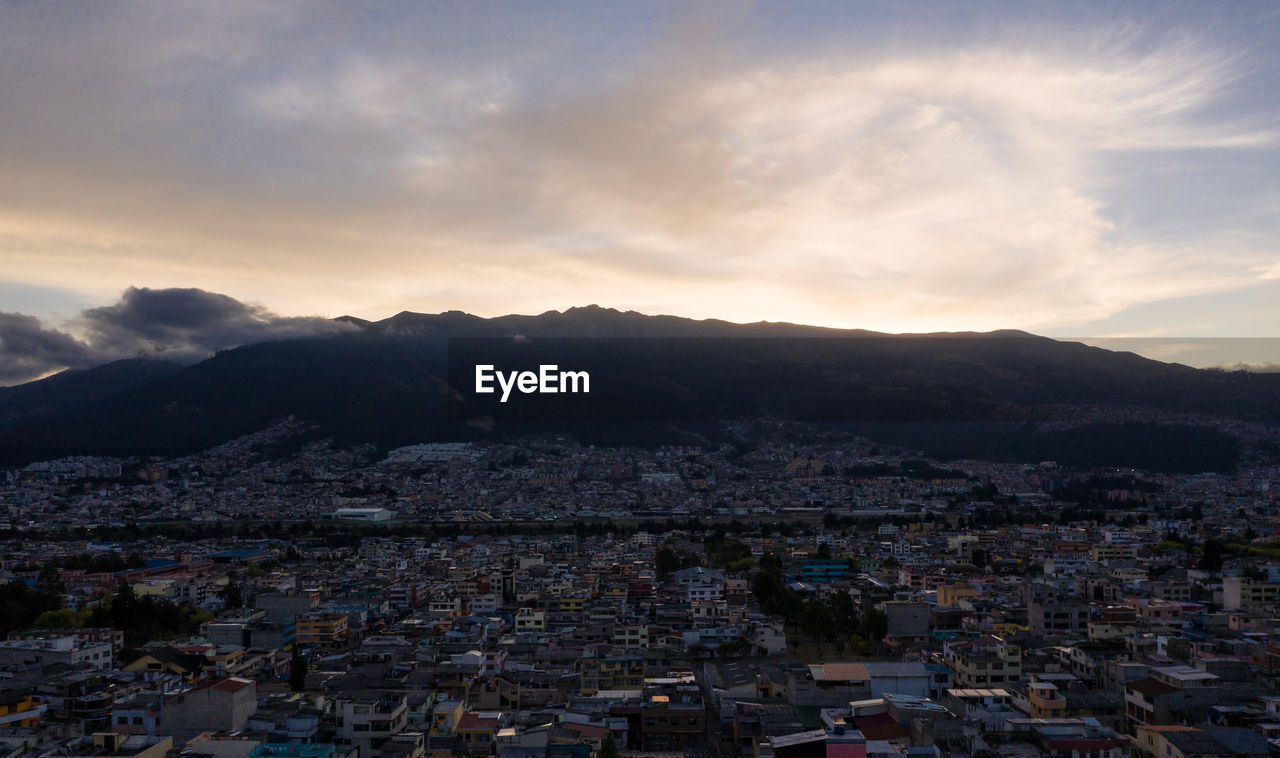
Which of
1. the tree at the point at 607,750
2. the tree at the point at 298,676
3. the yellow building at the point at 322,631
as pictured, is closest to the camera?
the tree at the point at 607,750

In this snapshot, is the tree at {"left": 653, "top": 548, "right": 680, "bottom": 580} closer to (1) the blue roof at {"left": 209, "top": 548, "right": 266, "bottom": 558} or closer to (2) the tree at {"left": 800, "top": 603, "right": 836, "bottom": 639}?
(2) the tree at {"left": 800, "top": 603, "right": 836, "bottom": 639}

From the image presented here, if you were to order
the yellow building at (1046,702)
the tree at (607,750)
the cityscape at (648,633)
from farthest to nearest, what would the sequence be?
the yellow building at (1046,702)
the cityscape at (648,633)
the tree at (607,750)

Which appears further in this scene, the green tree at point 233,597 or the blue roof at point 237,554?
the blue roof at point 237,554

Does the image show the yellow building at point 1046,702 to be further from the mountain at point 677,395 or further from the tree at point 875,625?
the mountain at point 677,395

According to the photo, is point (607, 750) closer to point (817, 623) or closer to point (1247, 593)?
point (817, 623)

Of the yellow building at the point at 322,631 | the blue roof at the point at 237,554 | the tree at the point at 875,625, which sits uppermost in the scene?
the tree at the point at 875,625

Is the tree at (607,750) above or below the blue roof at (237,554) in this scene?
above

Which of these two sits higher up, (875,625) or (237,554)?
(875,625)

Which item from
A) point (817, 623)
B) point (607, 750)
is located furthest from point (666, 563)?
point (607, 750)

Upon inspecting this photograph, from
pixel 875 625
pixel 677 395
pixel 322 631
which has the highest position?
pixel 677 395

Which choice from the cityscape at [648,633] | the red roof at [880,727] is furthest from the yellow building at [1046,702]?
the red roof at [880,727]
